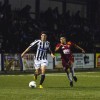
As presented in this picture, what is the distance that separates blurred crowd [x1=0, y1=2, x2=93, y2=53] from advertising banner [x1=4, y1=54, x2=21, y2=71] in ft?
12.0

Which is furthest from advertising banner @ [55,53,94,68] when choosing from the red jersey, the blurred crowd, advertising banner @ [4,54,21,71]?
the red jersey

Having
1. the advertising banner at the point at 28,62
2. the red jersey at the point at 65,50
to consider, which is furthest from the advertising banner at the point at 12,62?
the red jersey at the point at 65,50

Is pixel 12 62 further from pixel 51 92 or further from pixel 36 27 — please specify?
pixel 51 92

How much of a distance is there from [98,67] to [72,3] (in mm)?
15565

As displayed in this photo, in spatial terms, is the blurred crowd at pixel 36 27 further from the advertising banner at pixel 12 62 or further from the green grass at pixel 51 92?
the green grass at pixel 51 92

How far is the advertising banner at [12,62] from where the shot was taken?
131 feet

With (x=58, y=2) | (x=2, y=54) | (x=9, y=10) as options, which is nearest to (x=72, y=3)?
(x=58, y=2)

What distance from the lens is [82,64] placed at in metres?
45.3

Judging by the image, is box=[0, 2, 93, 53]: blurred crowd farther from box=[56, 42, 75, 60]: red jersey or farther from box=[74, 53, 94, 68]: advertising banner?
box=[56, 42, 75, 60]: red jersey

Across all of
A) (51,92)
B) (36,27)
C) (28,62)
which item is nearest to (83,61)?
(28,62)

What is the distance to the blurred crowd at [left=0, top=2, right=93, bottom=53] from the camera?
47281mm

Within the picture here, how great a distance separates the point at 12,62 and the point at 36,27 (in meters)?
12.3

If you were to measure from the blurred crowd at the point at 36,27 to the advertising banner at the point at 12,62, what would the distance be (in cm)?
366

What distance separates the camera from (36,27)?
2039 inches
